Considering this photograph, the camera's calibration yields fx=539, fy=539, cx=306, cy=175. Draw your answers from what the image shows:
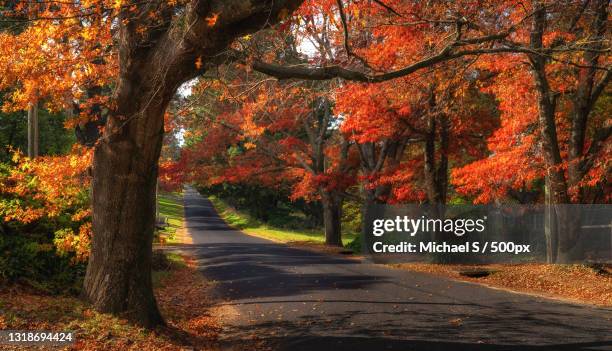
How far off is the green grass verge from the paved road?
1967 centimetres

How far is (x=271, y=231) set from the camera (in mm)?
43312

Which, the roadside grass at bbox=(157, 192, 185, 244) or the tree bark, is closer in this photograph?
the tree bark

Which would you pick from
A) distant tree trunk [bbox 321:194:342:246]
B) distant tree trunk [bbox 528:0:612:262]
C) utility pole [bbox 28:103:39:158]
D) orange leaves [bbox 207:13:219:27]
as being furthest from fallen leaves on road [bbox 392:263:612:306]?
A: utility pole [bbox 28:103:39:158]

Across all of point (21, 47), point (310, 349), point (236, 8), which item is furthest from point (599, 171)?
point (21, 47)

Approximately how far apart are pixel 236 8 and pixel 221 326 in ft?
17.5

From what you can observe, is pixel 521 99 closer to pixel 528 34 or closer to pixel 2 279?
pixel 528 34

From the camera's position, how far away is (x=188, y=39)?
6.76 metres

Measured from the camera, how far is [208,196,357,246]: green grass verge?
38494 millimetres

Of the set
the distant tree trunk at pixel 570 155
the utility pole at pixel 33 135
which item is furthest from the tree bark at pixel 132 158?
the utility pole at pixel 33 135

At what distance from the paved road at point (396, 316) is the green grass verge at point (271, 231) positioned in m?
19.7

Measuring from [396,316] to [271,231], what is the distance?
112 feet

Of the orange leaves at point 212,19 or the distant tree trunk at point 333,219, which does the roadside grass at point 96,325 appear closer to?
the orange leaves at point 212,19

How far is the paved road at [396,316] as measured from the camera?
7695mm

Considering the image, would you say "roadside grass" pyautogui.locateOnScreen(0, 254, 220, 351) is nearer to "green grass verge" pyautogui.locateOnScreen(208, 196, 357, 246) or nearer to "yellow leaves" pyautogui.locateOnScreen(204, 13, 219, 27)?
"yellow leaves" pyautogui.locateOnScreen(204, 13, 219, 27)
